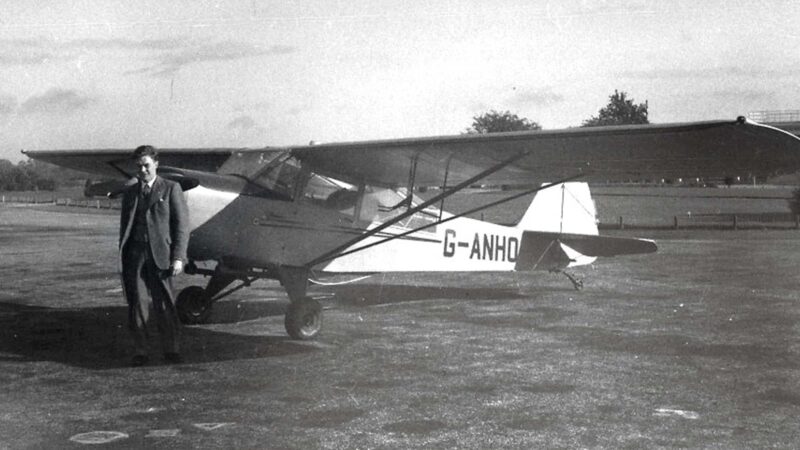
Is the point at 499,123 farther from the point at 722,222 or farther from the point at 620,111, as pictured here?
the point at 722,222

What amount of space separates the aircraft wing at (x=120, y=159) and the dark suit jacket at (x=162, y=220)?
80.8 inches

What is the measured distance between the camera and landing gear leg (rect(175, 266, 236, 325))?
333 inches

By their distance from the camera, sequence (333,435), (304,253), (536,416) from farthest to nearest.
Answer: (304,253) < (536,416) < (333,435)

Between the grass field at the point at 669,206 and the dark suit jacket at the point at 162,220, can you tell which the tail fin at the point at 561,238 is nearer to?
the dark suit jacket at the point at 162,220

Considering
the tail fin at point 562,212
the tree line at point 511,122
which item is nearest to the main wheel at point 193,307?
the tail fin at point 562,212

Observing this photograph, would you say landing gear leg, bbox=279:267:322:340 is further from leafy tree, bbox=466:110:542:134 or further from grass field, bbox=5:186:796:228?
leafy tree, bbox=466:110:542:134

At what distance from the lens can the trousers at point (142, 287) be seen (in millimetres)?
6078

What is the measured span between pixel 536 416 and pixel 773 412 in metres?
1.51

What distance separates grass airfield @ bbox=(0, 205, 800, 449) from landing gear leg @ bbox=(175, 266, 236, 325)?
292 millimetres

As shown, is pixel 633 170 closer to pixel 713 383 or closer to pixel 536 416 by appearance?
pixel 713 383

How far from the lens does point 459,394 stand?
5.40m

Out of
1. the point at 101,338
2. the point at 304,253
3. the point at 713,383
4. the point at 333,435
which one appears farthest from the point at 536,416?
the point at 101,338

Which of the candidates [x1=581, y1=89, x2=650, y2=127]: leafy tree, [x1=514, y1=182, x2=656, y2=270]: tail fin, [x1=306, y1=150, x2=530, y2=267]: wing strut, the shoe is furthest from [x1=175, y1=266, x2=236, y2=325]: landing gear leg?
[x1=581, y1=89, x2=650, y2=127]: leafy tree

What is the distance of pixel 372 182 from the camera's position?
29.5 feet
